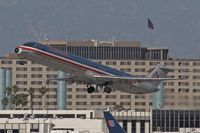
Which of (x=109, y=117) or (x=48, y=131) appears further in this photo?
(x=48, y=131)

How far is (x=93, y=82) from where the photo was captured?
173875mm

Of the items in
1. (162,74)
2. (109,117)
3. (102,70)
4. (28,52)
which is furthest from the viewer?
(162,74)

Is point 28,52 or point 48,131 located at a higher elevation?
point 28,52

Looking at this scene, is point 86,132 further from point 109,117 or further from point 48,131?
point 109,117

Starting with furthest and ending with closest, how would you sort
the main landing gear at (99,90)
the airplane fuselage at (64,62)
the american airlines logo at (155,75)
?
1. the american airlines logo at (155,75)
2. the main landing gear at (99,90)
3. the airplane fuselage at (64,62)

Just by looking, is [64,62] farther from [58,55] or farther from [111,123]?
[111,123]

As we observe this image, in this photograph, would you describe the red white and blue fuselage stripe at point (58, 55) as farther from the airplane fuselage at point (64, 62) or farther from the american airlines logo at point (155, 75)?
the american airlines logo at point (155, 75)

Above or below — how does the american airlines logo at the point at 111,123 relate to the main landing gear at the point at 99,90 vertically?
below

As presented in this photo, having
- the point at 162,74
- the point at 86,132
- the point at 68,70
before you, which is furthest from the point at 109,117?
the point at 162,74

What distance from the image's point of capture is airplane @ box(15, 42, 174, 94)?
166 meters

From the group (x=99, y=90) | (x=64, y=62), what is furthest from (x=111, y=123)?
(x=99, y=90)

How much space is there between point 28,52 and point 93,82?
1518 cm

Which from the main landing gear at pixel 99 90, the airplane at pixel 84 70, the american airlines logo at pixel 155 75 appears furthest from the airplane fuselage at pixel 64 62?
the american airlines logo at pixel 155 75

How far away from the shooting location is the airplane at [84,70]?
165500mm
